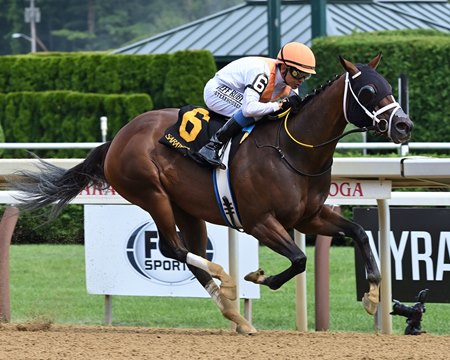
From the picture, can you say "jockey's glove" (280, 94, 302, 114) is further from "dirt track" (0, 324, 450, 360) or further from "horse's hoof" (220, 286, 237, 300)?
"dirt track" (0, 324, 450, 360)

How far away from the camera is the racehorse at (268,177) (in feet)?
18.4

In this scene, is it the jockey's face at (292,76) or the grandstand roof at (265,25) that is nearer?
the jockey's face at (292,76)

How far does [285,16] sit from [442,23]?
3187 mm

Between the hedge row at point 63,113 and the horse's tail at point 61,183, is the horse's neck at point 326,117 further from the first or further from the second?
the hedge row at point 63,113

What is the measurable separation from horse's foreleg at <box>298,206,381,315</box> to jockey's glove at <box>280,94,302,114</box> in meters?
0.56

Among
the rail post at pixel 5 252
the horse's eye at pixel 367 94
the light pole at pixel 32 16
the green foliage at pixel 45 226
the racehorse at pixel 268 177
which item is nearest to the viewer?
the horse's eye at pixel 367 94

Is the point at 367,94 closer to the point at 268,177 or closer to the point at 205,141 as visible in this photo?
the point at 268,177

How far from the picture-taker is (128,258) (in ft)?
23.4

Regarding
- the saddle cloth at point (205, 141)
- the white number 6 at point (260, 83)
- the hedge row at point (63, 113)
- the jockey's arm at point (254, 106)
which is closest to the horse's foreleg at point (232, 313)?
the saddle cloth at point (205, 141)

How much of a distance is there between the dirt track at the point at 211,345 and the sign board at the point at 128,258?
788 mm

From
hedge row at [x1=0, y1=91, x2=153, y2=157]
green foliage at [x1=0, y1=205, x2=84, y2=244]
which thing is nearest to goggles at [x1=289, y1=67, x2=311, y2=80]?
green foliage at [x1=0, y1=205, x2=84, y2=244]

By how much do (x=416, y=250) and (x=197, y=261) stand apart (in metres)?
1.45

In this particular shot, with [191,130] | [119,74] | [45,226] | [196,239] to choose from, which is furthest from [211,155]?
[119,74]

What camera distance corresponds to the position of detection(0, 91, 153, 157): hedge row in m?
15.9
